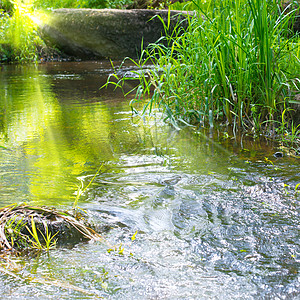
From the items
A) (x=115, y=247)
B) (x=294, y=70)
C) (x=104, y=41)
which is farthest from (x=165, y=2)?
(x=115, y=247)

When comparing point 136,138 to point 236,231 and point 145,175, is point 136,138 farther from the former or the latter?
point 236,231

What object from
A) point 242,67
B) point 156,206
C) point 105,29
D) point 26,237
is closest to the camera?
point 26,237

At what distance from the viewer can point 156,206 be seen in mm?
1929

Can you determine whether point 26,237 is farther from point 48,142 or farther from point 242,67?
point 242,67

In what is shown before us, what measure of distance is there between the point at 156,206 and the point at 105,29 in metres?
8.34

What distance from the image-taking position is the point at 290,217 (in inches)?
68.5

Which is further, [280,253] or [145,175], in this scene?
[145,175]

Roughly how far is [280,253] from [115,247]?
67cm

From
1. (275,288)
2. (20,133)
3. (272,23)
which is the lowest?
(275,288)

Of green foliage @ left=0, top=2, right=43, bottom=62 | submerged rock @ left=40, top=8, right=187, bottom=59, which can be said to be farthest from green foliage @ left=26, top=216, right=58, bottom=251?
green foliage @ left=0, top=2, right=43, bottom=62

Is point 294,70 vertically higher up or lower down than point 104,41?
lower down

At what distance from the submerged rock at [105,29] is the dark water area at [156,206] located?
6294 mm

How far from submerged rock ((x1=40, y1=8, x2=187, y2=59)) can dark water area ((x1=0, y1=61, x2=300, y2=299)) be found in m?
6.29

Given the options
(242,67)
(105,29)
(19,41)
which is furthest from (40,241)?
(19,41)
